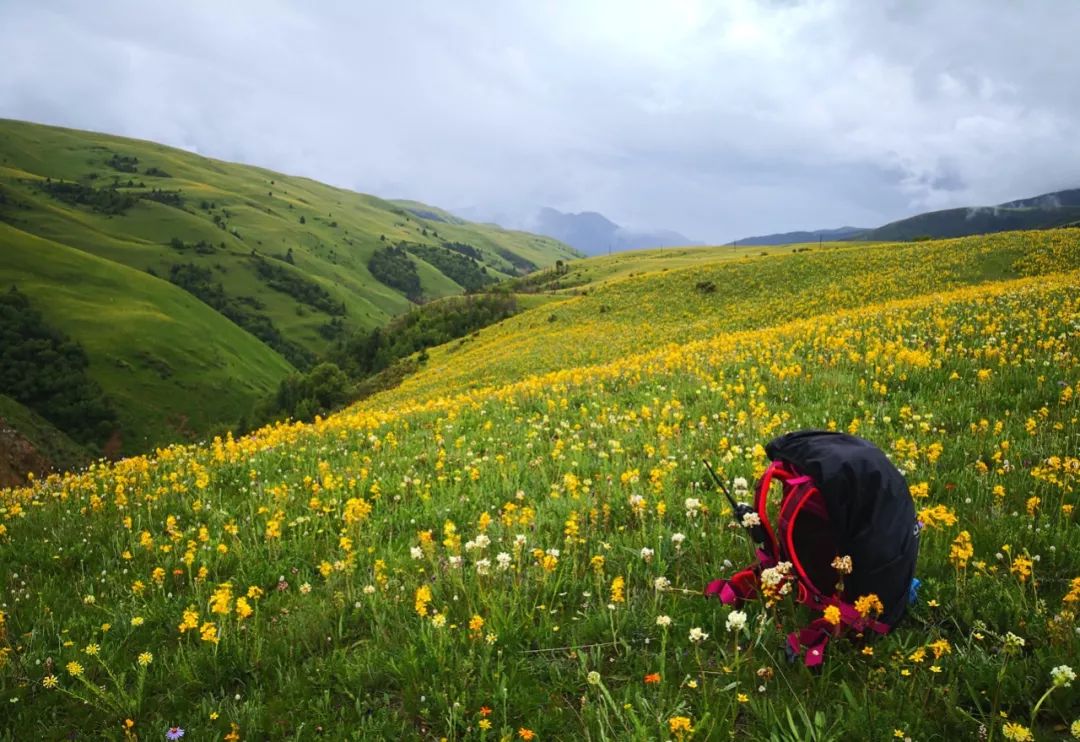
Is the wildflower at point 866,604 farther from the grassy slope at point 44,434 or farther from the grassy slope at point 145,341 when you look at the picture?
the grassy slope at point 145,341

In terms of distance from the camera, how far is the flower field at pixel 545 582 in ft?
10.1

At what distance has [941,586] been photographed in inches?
145

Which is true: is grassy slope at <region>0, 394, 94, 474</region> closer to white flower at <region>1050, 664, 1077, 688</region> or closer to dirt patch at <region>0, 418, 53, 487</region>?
dirt patch at <region>0, 418, 53, 487</region>

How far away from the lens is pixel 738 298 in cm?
4025

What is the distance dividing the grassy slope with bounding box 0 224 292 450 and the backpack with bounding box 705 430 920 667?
148 m

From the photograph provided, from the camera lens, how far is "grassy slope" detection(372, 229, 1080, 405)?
3212 cm

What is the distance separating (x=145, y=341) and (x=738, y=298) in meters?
167

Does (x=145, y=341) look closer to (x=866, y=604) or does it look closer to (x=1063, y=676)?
(x=866, y=604)

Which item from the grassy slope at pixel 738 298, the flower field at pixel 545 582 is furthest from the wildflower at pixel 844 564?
the grassy slope at pixel 738 298

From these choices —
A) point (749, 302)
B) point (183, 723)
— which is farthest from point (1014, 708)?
point (749, 302)

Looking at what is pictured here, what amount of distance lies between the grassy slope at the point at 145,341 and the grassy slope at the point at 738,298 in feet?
389

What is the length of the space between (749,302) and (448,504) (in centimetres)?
3607

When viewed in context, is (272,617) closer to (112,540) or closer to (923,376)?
(112,540)

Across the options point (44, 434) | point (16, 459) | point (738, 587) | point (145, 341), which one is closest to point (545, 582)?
point (738, 587)
